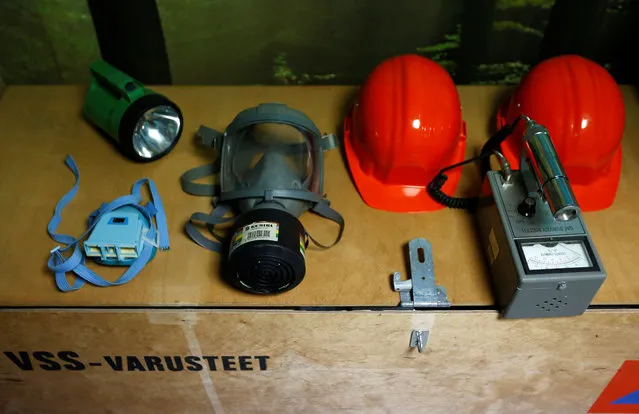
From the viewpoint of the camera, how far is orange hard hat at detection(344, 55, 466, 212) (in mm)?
1104

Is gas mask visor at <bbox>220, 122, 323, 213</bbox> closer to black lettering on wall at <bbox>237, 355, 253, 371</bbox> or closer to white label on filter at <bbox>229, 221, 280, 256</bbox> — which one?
white label on filter at <bbox>229, 221, 280, 256</bbox>

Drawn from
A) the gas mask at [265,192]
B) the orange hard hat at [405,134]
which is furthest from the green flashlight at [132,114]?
the orange hard hat at [405,134]

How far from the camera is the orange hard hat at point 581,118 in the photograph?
1094 millimetres

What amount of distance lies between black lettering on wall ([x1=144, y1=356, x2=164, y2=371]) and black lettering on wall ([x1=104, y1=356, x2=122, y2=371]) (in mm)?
52

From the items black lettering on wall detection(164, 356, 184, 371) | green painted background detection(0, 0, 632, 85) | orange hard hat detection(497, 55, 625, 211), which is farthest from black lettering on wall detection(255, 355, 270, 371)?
green painted background detection(0, 0, 632, 85)

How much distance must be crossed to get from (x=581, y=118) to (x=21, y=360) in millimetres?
1173

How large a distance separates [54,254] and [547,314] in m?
0.89

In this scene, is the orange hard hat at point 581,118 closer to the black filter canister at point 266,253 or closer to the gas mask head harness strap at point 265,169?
the gas mask head harness strap at point 265,169

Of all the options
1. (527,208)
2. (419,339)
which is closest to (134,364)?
(419,339)

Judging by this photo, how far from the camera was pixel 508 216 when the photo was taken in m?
1.00

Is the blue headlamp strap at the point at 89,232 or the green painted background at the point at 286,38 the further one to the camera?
the green painted background at the point at 286,38

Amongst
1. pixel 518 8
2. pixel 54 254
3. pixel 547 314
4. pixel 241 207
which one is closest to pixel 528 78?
pixel 518 8

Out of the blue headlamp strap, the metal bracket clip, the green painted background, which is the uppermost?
the green painted background

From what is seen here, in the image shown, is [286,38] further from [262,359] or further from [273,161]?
[262,359]
